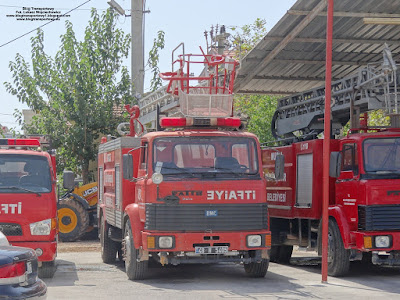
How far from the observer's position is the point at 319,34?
18.0 meters

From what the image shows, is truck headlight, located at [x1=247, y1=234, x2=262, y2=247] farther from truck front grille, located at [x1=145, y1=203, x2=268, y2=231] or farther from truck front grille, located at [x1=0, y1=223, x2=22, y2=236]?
truck front grille, located at [x1=0, y1=223, x2=22, y2=236]

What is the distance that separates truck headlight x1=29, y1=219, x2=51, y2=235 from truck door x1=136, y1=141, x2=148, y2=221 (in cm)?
160

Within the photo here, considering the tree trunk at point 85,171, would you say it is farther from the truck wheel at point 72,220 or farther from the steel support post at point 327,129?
the steel support post at point 327,129

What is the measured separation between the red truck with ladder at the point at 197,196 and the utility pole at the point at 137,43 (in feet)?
35.2

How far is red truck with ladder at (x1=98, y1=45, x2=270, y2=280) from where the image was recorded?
12.6 meters

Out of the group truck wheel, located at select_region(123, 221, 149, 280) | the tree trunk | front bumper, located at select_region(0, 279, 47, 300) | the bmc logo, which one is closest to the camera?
front bumper, located at select_region(0, 279, 47, 300)

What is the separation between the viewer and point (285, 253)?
17625mm

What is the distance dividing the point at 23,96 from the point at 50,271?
15507 millimetres

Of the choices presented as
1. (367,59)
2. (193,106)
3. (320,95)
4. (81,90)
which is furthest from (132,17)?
(193,106)

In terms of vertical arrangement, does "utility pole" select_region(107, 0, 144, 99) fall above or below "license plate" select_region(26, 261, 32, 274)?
above

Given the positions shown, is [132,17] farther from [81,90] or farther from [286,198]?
[286,198]

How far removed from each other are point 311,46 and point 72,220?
9321mm

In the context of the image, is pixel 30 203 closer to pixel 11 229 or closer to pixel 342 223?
pixel 11 229

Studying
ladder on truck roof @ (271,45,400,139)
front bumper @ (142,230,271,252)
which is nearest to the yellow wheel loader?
ladder on truck roof @ (271,45,400,139)
